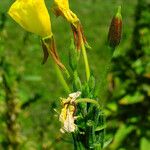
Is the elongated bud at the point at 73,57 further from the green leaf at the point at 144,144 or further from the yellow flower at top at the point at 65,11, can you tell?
the green leaf at the point at 144,144

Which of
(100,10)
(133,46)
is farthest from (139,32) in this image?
(100,10)

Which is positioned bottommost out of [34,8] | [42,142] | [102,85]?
[42,142]

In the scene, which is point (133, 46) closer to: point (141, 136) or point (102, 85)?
point (141, 136)

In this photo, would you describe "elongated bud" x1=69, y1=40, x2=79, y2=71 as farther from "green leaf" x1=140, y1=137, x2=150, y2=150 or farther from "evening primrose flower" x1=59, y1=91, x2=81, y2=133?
"green leaf" x1=140, y1=137, x2=150, y2=150

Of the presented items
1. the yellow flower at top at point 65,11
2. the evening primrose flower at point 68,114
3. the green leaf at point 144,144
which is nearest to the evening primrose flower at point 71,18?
the yellow flower at top at point 65,11

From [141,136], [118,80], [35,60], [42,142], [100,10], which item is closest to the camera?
[42,142]

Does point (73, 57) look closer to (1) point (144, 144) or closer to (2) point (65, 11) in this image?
(2) point (65, 11)

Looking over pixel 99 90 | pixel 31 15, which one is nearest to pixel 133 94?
pixel 99 90
